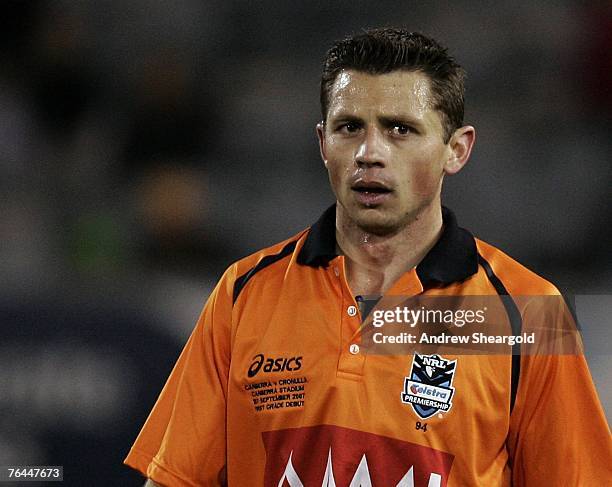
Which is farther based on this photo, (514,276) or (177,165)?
(177,165)

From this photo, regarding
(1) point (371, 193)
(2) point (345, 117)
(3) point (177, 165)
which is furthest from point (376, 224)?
(3) point (177, 165)

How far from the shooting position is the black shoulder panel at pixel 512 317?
103cm

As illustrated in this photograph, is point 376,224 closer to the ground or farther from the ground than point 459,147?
closer to the ground

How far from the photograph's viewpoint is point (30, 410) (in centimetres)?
139

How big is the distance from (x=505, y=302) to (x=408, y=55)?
350mm

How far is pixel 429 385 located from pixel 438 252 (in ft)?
0.58

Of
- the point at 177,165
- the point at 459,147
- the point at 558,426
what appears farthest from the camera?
the point at 177,165

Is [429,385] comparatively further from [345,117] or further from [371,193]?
[345,117]

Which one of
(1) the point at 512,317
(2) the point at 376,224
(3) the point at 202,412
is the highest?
(2) the point at 376,224

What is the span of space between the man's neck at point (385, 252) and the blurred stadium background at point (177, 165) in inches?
7.8

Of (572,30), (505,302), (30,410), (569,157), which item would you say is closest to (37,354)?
(30,410)

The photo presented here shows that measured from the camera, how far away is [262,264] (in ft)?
3.84

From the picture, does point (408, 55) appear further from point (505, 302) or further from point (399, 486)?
point (399, 486)

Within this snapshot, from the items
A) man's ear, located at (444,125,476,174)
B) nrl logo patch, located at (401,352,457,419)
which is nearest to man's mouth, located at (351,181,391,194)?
man's ear, located at (444,125,476,174)
